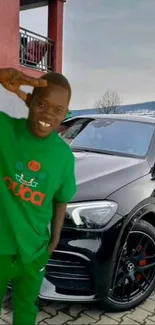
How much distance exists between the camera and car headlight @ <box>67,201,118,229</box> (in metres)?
2.32

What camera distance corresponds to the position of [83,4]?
29.6 feet

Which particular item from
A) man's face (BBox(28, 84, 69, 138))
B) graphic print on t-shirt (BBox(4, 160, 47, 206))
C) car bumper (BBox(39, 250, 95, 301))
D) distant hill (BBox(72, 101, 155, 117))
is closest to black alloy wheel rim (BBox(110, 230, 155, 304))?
car bumper (BBox(39, 250, 95, 301))

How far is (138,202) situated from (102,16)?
25.4 ft

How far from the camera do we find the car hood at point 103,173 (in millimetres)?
2443

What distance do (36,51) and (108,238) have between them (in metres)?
8.27

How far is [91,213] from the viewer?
7.68 ft

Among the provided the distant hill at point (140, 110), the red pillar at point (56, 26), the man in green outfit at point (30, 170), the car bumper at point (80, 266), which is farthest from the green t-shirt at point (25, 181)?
the red pillar at point (56, 26)

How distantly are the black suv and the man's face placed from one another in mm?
954

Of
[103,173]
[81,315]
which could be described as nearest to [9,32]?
[103,173]

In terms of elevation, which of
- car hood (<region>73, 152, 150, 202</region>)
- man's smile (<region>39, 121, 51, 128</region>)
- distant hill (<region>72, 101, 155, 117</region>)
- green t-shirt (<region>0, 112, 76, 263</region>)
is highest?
man's smile (<region>39, 121, 51, 128</region>)

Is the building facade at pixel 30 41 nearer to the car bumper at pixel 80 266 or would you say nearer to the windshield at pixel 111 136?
the windshield at pixel 111 136

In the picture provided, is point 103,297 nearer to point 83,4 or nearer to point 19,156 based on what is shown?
point 19,156

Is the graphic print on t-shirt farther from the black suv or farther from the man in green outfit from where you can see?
the black suv

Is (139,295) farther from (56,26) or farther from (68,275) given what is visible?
(56,26)
